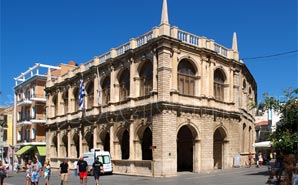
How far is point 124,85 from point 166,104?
23.5 ft

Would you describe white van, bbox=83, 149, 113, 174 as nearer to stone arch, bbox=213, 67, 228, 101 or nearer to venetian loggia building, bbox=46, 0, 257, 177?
venetian loggia building, bbox=46, 0, 257, 177

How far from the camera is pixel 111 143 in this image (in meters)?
34.7

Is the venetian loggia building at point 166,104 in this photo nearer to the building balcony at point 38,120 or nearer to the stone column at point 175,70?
the stone column at point 175,70

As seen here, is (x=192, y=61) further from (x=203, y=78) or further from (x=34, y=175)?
(x=34, y=175)

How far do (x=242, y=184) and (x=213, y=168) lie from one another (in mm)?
12034

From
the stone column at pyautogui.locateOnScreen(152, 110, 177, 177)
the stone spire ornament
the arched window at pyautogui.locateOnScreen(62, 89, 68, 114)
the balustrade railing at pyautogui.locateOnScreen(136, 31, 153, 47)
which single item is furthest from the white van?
the arched window at pyautogui.locateOnScreen(62, 89, 68, 114)

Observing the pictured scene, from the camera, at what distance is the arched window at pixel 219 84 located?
113 feet

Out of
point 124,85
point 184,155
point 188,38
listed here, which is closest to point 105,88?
point 124,85

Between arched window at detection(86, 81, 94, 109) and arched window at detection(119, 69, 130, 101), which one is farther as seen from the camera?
arched window at detection(86, 81, 94, 109)

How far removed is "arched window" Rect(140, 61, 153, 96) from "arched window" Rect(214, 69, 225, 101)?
6239 mm

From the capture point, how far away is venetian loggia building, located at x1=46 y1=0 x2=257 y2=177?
1159 inches

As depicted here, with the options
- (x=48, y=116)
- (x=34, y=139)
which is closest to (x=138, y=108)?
(x=48, y=116)

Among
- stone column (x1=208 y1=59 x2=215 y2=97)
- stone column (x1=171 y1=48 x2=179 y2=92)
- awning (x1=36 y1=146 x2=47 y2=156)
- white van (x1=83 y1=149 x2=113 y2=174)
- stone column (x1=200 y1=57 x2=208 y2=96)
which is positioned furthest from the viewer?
awning (x1=36 y1=146 x2=47 y2=156)

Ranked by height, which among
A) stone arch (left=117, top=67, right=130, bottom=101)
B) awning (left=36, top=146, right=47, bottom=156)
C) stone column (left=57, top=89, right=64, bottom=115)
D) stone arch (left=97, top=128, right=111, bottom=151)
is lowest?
awning (left=36, top=146, right=47, bottom=156)
